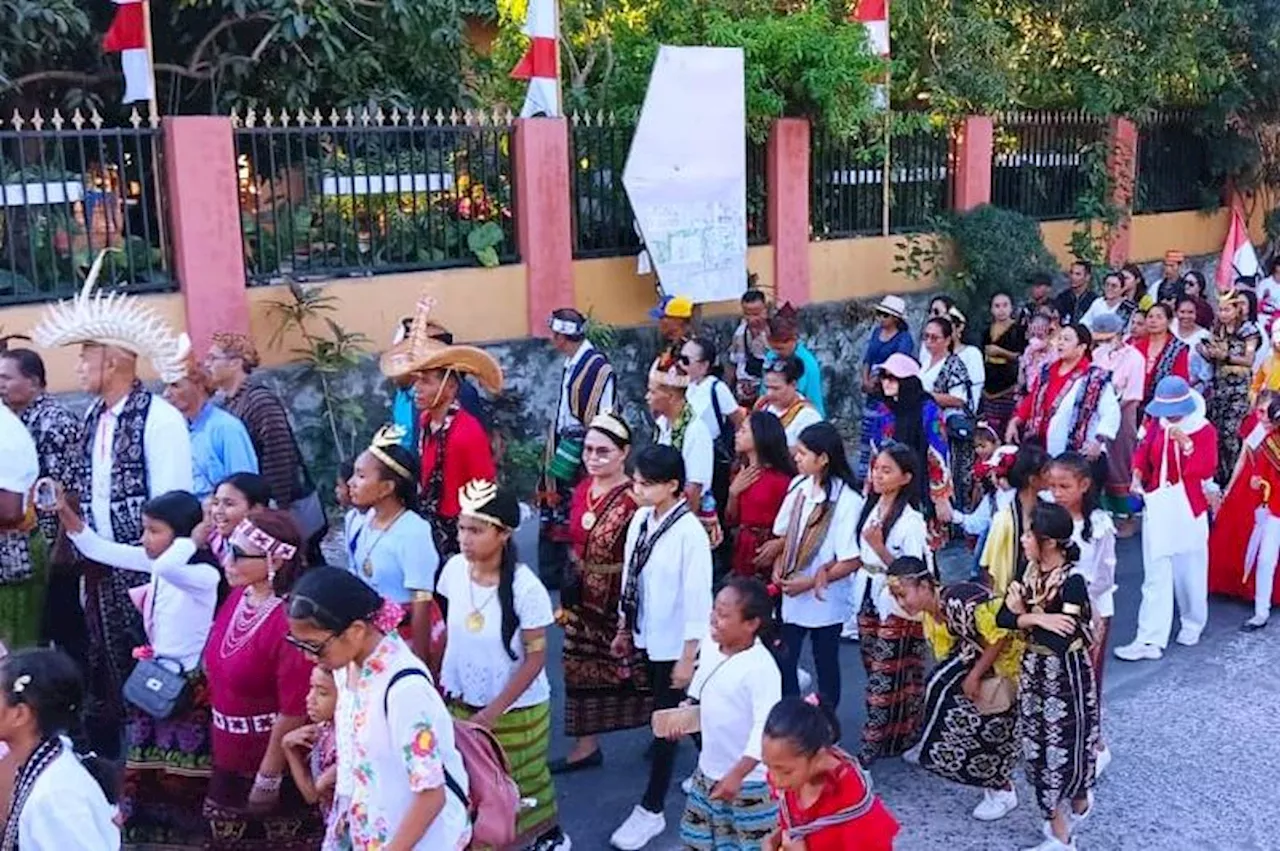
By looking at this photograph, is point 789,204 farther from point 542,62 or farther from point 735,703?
point 735,703

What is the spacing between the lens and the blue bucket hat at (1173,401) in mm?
6691

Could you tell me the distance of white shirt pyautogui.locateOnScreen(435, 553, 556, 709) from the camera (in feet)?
14.2

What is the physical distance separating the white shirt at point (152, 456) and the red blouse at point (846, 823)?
282cm

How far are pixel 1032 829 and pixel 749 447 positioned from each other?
1.93 meters

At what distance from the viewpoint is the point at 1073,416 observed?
7469mm

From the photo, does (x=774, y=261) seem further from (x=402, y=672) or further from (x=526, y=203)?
(x=402, y=672)

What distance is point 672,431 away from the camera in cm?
645

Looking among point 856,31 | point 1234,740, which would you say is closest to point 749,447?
point 1234,740

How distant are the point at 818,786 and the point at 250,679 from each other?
66.4 inches

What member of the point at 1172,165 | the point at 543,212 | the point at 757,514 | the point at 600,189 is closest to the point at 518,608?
the point at 757,514

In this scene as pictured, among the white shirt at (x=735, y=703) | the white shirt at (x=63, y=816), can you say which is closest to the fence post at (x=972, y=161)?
the white shirt at (x=735, y=703)

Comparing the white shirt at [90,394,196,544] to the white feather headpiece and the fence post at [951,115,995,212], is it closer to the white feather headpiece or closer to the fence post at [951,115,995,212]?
the white feather headpiece

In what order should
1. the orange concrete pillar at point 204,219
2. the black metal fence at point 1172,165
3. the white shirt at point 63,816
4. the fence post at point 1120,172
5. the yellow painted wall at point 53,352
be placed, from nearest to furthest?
the white shirt at point 63,816 < the yellow painted wall at point 53,352 < the orange concrete pillar at point 204,219 < the fence post at point 1120,172 < the black metal fence at point 1172,165

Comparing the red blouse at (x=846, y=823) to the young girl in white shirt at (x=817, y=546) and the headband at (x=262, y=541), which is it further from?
the young girl in white shirt at (x=817, y=546)
